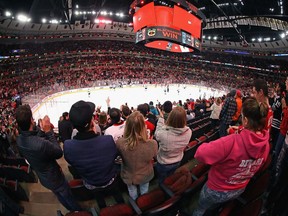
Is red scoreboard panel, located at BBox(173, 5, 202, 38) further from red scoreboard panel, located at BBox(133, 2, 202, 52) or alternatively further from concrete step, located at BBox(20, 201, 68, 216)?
Answer: concrete step, located at BBox(20, 201, 68, 216)

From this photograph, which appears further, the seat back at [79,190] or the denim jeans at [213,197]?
the seat back at [79,190]

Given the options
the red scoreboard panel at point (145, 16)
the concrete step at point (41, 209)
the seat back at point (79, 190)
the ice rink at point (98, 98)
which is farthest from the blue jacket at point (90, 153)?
the ice rink at point (98, 98)

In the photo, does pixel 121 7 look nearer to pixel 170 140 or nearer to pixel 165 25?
pixel 165 25

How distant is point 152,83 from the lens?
29.2 metres

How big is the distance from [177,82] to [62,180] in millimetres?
30579

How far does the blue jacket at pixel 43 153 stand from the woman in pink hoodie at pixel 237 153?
63.4 inches

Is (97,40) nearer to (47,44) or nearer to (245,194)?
(47,44)

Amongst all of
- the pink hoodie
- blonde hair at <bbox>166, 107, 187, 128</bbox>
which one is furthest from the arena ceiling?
the pink hoodie

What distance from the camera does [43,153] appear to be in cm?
206

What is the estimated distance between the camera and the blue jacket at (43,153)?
2.05 m

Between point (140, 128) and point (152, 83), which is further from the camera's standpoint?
point (152, 83)

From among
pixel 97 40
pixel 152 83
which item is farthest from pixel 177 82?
pixel 97 40

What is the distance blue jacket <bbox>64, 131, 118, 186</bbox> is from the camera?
184 cm

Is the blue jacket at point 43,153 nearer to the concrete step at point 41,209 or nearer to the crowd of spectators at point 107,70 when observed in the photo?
the concrete step at point 41,209
